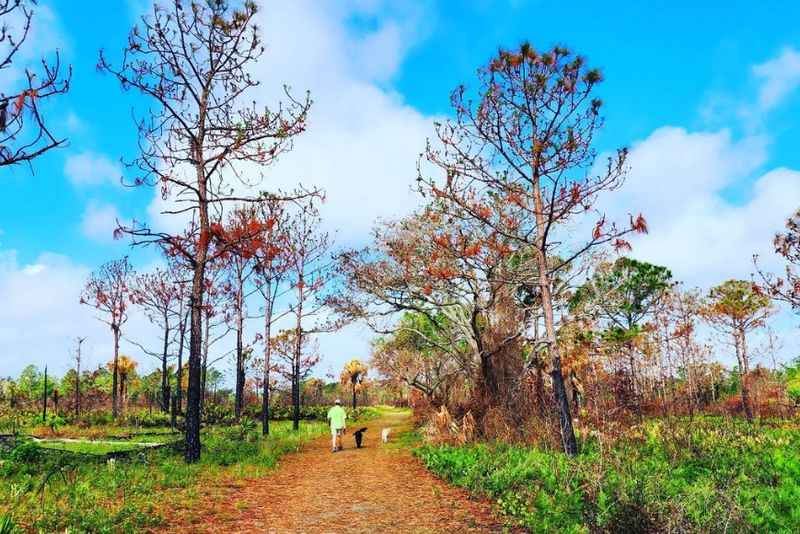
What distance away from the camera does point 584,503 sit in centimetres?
617

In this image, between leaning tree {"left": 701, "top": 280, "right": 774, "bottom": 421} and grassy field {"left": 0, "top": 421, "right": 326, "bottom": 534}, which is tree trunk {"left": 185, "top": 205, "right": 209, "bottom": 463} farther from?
leaning tree {"left": 701, "top": 280, "right": 774, "bottom": 421}

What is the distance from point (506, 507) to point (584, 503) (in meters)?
2.04

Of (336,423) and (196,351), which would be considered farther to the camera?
(336,423)

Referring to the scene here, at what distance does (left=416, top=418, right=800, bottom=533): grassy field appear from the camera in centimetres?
569

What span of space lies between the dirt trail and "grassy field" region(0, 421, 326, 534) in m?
0.60

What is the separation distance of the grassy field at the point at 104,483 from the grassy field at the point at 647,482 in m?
4.86

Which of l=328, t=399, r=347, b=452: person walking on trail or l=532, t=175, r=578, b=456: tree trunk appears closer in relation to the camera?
l=532, t=175, r=578, b=456: tree trunk

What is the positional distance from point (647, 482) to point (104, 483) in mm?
8308

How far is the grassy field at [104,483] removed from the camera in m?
6.57

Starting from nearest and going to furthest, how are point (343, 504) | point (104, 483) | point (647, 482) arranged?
point (647, 482)
point (104, 483)
point (343, 504)

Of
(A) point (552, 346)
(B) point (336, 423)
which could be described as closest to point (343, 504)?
(A) point (552, 346)

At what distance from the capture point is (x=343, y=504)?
29.2 feet

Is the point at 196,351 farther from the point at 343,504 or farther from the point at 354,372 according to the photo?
the point at 354,372

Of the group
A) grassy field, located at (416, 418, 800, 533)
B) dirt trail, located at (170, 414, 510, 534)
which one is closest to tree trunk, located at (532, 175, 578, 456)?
grassy field, located at (416, 418, 800, 533)
